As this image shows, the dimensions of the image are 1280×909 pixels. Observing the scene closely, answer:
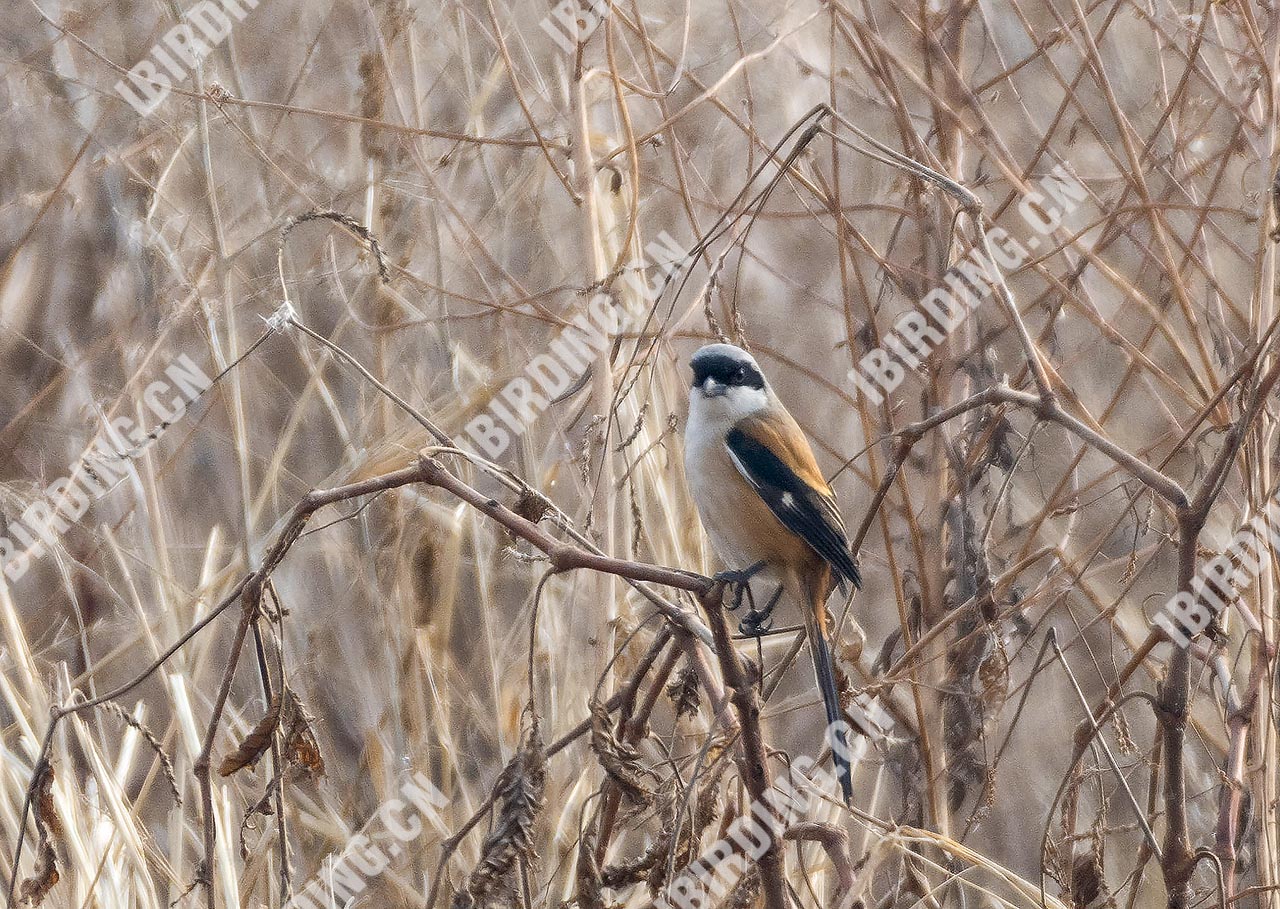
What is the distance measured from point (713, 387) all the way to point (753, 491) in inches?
10.0

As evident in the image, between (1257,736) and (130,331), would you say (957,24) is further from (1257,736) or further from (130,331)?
(130,331)

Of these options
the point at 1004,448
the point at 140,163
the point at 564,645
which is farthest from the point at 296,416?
the point at 1004,448

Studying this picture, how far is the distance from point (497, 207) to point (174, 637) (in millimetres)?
1430

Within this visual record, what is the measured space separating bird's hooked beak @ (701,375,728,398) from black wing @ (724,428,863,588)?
91 mm

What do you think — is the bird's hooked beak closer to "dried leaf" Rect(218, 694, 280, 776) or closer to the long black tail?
the long black tail

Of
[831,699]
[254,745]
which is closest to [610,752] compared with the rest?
[254,745]

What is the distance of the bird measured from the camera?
2818 millimetres

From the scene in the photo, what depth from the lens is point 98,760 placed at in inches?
103

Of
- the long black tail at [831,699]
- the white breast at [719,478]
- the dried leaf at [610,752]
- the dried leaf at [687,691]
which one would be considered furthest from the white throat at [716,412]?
the dried leaf at [610,752]

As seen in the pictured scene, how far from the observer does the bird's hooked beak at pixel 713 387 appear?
2895mm

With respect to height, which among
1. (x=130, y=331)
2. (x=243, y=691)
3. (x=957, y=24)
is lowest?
(x=243, y=691)

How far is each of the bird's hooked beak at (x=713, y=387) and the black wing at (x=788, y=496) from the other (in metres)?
0.09

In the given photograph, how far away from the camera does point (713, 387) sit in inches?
114

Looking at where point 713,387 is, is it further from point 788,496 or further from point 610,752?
point 610,752
